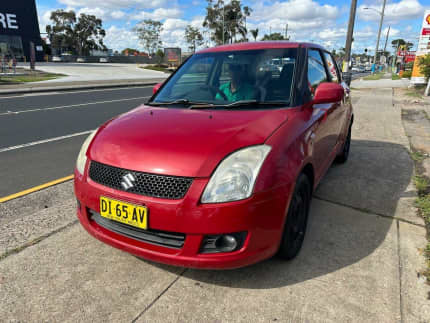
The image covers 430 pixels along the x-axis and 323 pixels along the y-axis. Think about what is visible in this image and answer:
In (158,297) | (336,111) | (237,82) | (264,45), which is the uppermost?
(264,45)

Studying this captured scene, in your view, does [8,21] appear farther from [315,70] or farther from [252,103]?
[252,103]

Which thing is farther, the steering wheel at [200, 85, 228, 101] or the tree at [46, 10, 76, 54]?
the tree at [46, 10, 76, 54]

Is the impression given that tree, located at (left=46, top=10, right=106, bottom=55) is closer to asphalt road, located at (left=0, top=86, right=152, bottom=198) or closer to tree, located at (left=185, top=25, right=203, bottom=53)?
tree, located at (left=185, top=25, right=203, bottom=53)

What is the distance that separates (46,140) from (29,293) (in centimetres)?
438

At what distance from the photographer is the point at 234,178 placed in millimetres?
1816

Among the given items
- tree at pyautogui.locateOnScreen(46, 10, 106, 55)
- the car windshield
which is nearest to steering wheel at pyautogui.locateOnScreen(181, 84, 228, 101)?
the car windshield

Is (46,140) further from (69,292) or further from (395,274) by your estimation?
(395,274)

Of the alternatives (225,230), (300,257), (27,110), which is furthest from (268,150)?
(27,110)

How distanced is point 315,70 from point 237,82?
908 mm

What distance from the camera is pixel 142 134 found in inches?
84.1

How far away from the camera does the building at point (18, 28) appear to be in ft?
121

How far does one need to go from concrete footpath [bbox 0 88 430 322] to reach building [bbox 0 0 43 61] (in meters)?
41.7

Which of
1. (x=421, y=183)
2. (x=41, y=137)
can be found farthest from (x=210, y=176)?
(x=41, y=137)

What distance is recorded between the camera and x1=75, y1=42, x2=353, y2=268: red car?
1.81m
